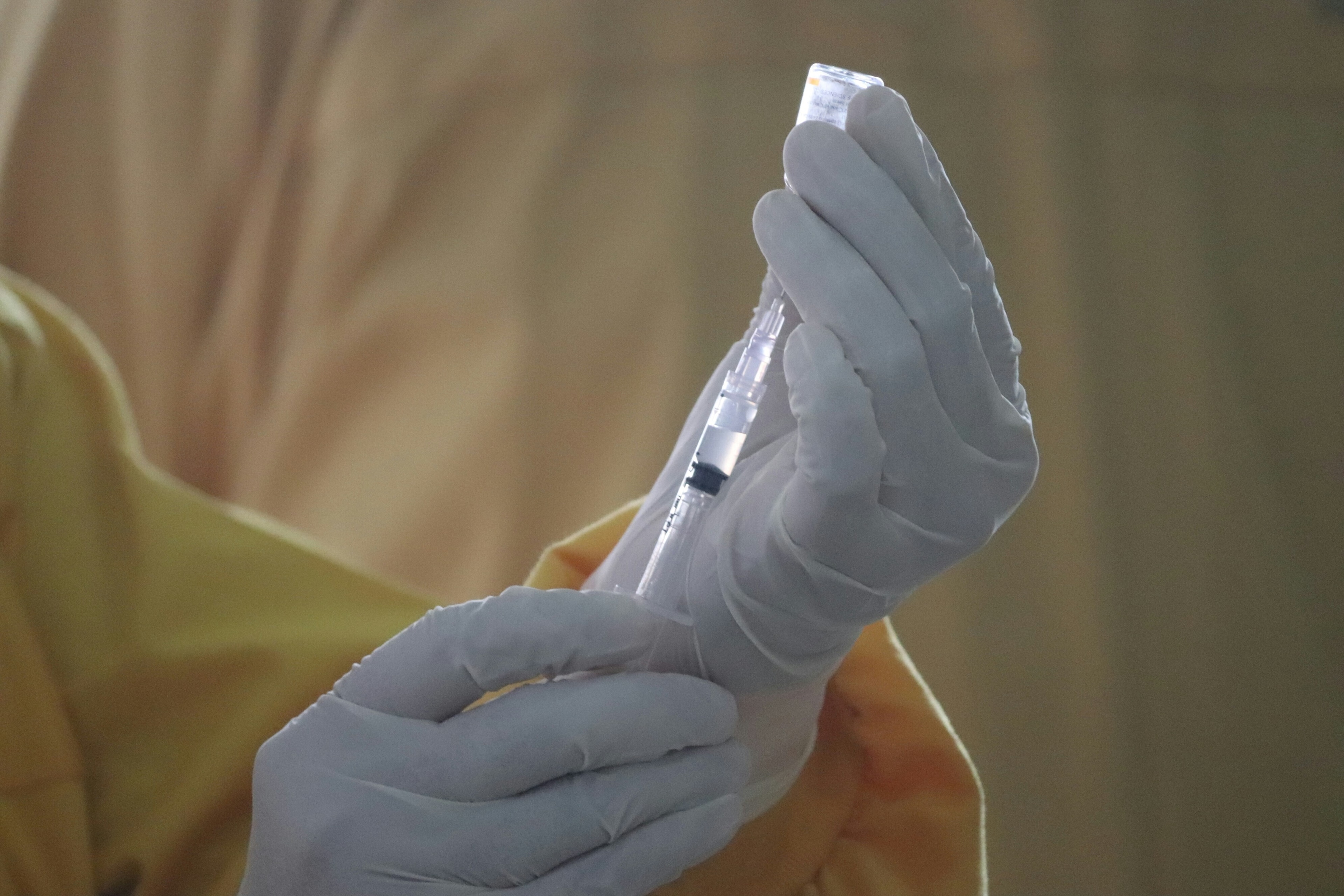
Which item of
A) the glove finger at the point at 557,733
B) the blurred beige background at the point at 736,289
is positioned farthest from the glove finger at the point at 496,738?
the blurred beige background at the point at 736,289

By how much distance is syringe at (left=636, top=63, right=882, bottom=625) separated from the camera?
51 cm

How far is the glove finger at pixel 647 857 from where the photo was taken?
18.9 inches

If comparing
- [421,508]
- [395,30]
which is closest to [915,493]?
[421,508]

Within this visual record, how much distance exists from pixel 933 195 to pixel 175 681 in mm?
535

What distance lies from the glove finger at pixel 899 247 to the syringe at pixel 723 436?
0.11 ft

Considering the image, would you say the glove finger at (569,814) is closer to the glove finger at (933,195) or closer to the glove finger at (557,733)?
the glove finger at (557,733)

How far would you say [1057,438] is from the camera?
89 centimetres

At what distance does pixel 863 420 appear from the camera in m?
0.45

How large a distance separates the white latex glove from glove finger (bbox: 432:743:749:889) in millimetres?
61

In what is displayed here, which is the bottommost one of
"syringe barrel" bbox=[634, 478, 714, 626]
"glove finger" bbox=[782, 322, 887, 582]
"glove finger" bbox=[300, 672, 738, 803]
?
"glove finger" bbox=[300, 672, 738, 803]

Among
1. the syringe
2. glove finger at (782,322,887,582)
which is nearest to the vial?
the syringe

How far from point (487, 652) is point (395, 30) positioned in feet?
2.43

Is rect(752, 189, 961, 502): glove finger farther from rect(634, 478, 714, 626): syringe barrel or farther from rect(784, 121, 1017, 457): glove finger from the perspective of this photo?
rect(634, 478, 714, 626): syringe barrel

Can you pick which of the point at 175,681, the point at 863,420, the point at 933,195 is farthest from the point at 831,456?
the point at 175,681
